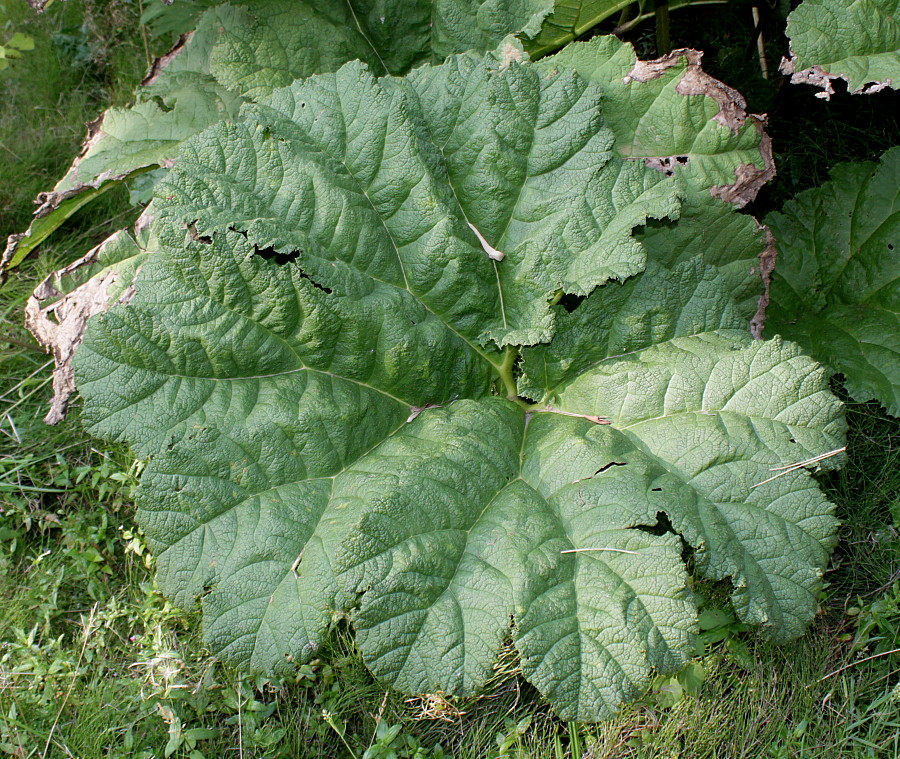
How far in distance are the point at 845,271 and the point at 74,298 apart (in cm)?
285

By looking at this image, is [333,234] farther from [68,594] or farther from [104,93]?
[104,93]

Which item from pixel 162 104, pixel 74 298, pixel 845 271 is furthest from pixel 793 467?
pixel 162 104

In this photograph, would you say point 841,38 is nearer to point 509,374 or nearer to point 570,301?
point 570,301

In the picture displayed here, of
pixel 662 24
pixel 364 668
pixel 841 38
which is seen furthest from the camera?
pixel 662 24

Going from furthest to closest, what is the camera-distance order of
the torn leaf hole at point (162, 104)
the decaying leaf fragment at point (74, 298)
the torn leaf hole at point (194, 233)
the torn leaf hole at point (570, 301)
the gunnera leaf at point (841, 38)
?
the torn leaf hole at point (162, 104), the decaying leaf fragment at point (74, 298), the torn leaf hole at point (570, 301), the gunnera leaf at point (841, 38), the torn leaf hole at point (194, 233)

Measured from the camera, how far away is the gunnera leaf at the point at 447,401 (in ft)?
6.62

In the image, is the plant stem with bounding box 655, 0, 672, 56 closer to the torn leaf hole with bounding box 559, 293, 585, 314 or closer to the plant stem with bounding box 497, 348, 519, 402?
the torn leaf hole with bounding box 559, 293, 585, 314

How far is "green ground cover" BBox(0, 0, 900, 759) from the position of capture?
9.14ft

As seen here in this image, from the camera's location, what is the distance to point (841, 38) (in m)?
2.36

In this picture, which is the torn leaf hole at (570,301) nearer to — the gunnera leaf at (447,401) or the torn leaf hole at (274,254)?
the gunnera leaf at (447,401)

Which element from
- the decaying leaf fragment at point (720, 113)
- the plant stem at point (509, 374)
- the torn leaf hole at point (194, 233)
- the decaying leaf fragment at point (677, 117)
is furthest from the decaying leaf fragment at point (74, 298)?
the decaying leaf fragment at point (720, 113)

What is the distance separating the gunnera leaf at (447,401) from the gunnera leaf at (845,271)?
2.54ft

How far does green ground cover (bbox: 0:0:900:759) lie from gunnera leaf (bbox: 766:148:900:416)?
250 mm

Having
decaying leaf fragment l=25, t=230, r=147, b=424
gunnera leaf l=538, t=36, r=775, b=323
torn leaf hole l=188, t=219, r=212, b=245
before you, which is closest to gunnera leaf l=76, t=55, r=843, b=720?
torn leaf hole l=188, t=219, r=212, b=245
